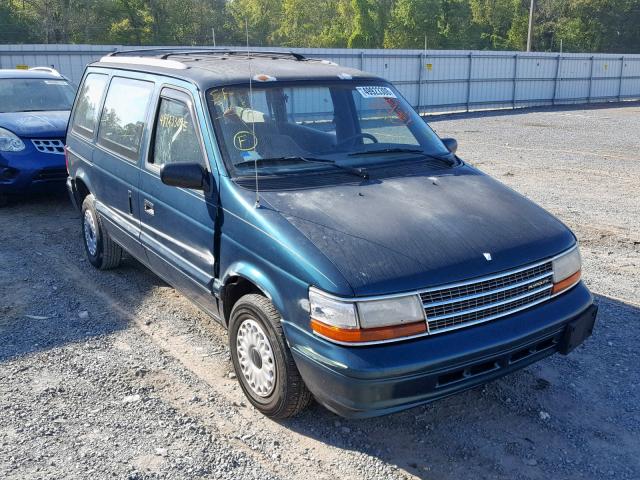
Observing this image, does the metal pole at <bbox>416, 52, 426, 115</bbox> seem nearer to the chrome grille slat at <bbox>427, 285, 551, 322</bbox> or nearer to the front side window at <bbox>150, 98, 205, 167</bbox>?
the front side window at <bbox>150, 98, 205, 167</bbox>

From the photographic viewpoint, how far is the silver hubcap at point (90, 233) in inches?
246

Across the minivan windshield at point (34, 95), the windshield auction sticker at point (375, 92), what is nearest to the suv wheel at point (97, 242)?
the windshield auction sticker at point (375, 92)

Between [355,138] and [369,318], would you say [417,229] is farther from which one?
[355,138]

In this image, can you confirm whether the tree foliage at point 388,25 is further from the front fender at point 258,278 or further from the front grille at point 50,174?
the front fender at point 258,278

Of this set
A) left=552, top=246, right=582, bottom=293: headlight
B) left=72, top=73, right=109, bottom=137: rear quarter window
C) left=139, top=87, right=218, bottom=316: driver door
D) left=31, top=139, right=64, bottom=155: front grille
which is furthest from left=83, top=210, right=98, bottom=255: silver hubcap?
left=552, top=246, right=582, bottom=293: headlight

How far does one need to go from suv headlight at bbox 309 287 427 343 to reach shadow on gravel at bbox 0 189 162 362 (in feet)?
8.23

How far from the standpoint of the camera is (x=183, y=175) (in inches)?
155

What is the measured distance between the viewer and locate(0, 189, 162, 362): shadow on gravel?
5.00 meters

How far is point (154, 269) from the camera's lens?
5141 mm

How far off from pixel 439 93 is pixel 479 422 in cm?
2282

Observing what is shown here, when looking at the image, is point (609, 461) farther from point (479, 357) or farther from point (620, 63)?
point (620, 63)

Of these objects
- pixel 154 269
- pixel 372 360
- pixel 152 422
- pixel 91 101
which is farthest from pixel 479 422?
pixel 91 101

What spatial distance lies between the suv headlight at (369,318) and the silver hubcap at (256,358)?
1.90 feet

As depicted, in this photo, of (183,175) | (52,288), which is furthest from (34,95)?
(183,175)
